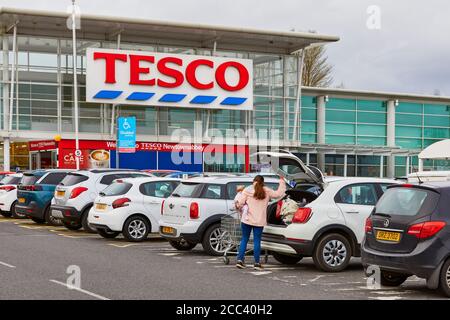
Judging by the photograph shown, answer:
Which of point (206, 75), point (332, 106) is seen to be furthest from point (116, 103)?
point (332, 106)

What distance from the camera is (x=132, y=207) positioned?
56.1 feet

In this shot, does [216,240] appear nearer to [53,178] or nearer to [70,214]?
[70,214]

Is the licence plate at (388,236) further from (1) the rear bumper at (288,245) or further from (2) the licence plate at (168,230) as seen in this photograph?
(2) the licence plate at (168,230)

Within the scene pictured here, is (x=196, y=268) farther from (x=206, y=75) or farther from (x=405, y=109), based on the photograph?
(x=405, y=109)

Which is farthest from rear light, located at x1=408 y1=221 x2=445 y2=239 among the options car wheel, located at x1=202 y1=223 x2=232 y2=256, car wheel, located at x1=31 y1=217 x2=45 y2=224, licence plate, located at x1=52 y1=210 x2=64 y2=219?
car wheel, located at x1=31 y1=217 x2=45 y2=224

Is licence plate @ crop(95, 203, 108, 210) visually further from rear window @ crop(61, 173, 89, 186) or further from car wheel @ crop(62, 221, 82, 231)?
car wheel @ crop(62, 221, 82, 231)

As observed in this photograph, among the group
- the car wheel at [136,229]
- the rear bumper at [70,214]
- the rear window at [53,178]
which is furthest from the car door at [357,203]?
the rear window at [53,178]

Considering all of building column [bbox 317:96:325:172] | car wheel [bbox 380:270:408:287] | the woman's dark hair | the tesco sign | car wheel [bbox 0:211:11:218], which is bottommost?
car wheel [bbox 0:211:11:218]

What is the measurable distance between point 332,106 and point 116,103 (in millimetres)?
16997

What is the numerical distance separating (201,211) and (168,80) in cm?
3281

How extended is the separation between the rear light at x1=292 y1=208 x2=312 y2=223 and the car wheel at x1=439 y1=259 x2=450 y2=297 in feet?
9.77

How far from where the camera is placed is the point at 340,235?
12312mm

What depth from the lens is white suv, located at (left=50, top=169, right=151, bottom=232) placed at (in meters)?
19.2
